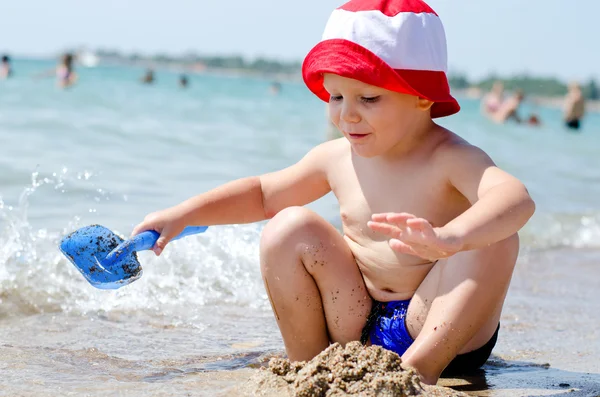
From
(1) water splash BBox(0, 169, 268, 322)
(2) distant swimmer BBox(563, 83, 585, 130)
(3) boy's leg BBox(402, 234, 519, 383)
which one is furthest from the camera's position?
(2) distant swimmer BBox(563, 83, 585, 130)

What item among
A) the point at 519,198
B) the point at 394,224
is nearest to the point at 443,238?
the point at 394,224

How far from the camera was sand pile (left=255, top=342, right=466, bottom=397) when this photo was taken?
1.72m

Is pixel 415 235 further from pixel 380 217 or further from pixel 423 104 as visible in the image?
pixel 423 104

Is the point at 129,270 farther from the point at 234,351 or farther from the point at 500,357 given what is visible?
the point at 500,357

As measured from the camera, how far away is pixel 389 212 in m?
2.16

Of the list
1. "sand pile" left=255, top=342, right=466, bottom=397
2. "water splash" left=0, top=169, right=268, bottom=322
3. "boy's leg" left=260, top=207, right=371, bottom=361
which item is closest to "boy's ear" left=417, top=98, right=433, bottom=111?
"boy's leg" left=260, top=207, right=371, bottom=361

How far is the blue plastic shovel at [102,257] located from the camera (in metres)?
2.19

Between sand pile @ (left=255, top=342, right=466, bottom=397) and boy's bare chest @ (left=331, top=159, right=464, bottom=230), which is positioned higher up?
boy's bare chest @ (left=331, top=159, right=464, bottom=230)

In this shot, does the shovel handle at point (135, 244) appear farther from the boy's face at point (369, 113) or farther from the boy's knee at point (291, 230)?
the boy's face at point (369, 113)

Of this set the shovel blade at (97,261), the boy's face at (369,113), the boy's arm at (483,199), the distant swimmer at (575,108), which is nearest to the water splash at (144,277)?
the shovel blade at (97,261)

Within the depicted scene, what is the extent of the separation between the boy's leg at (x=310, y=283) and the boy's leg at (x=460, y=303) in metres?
0.22

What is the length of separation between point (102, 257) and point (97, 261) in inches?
0.7

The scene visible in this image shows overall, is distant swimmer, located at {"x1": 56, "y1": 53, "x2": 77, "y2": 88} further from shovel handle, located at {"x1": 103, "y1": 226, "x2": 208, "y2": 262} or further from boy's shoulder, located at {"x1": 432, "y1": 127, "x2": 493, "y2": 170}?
boy's shoulder, located at {"x1": 432, "y1": 127, "x2": 493, "y2": 170}

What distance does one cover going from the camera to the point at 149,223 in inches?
90.9
